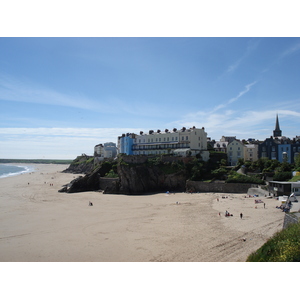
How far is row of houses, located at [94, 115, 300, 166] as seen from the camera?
162 ft

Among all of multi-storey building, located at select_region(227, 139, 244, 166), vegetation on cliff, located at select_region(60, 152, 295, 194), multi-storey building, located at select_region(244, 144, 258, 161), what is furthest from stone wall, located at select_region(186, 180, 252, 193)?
multi-storey building, located at select_region(244, 144, 258, 161)

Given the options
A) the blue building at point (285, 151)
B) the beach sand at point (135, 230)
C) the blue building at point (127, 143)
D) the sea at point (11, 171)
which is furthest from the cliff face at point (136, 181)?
the sea at point (11, 171)

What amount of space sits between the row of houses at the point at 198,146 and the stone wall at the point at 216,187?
8.67 m

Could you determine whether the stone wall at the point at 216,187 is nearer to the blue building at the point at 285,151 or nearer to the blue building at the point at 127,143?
the blue building at the point at 285,151

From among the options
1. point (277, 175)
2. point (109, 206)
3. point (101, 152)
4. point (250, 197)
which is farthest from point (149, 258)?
point (101, 152)

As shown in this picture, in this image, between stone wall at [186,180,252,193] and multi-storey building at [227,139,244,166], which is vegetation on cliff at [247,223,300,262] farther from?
multi-storey building at [227,139,244,166]

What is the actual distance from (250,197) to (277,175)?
19.8 ft

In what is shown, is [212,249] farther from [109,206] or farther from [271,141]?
[271,141]

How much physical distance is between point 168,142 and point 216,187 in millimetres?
18648

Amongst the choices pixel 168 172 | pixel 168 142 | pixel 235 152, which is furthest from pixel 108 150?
pixel 235 152

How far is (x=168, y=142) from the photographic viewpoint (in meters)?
55.5

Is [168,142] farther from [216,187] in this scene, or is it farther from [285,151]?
[285,151]

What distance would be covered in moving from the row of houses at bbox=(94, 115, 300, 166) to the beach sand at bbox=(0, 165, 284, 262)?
782 inches

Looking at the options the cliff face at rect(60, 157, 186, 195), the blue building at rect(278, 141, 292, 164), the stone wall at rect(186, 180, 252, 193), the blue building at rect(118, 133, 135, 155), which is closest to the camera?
the stone wall at rect(186, 180, 252, 193)
